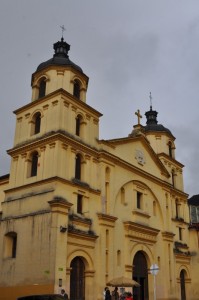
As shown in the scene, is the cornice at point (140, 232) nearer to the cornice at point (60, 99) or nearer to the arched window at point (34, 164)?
the arched window at point (34, 164)

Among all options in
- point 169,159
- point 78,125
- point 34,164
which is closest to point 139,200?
point 78,125

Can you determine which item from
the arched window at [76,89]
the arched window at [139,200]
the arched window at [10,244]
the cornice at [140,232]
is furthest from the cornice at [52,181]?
the arched window at [76,89]

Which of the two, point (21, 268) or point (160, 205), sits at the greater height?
point (160, 205)

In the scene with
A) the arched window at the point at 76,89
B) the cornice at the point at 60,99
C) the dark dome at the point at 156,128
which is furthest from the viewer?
the dark dome at the point at 156,128

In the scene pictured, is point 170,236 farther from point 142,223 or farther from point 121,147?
point 121,147

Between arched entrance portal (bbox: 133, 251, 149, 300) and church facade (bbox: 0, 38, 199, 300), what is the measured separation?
76 mm

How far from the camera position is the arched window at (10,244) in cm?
2569

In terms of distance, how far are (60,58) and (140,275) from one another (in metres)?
18.1

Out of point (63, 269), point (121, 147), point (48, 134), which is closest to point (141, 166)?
point (121, 147)

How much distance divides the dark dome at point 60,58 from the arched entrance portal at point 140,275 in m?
15.5

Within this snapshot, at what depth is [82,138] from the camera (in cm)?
2856

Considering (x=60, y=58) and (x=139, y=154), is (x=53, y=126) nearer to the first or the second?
(x=60, y=58)

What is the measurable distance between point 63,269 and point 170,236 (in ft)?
46.1

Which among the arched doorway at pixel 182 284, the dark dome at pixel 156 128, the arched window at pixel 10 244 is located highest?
the dark dome at pixel 156 128
